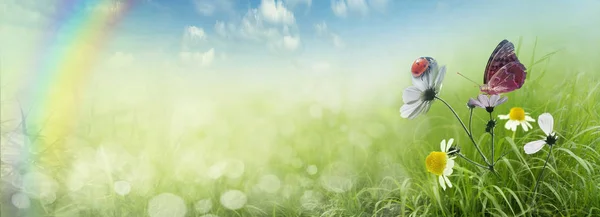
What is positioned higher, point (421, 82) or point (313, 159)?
point (421, 82)

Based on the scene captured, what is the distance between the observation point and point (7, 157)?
1.54m

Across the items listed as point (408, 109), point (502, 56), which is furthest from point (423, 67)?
point (502, 56)

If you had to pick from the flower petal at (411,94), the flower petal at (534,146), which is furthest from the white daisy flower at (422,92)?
the flower petal at (534,146)

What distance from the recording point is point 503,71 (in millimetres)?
1294

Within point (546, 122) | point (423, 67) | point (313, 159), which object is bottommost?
point (313, 159)

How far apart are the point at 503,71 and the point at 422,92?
0.22 meters

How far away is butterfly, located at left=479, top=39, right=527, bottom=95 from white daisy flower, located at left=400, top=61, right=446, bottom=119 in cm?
15

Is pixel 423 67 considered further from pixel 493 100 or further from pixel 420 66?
pixel 493 100

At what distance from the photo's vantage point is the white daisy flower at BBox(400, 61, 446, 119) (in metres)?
1.23

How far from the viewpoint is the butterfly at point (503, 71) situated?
1.28 m

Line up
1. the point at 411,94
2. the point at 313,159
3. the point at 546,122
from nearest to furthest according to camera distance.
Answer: the point at 546,122 → the point at 411,94 → the point at 313,159

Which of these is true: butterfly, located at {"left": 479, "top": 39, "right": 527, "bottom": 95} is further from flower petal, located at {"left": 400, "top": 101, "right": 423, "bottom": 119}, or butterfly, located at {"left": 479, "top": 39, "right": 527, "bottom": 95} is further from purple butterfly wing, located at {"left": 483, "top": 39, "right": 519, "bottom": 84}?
flower petal, located at {"left": 400, "top": 101, "right": 423, "bottom": 119}

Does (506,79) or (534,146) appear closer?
(534,146)

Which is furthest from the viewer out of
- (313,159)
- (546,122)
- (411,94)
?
(313,159)
